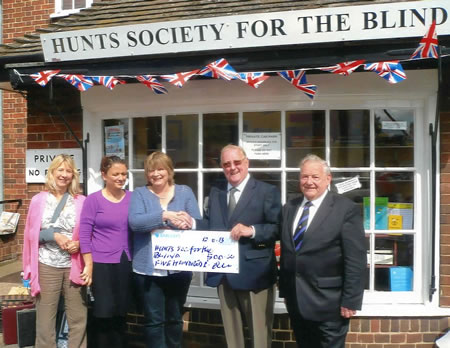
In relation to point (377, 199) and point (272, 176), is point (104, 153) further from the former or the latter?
point (377, 199)

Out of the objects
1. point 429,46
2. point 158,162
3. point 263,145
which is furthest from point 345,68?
point 158,162

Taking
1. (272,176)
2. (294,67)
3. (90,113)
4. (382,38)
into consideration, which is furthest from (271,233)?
(90,113)

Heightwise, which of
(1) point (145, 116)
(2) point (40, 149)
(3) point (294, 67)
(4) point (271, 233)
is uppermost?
Result: (3) point (294, 67)

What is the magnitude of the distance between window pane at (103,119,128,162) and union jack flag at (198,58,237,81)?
1264 mm

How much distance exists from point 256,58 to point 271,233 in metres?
1.43

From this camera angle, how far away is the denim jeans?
3.23 metres

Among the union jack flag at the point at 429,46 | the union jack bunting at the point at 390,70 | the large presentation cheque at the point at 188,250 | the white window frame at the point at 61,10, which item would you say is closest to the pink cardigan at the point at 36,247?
the large presentation cheque at the point at 188,250

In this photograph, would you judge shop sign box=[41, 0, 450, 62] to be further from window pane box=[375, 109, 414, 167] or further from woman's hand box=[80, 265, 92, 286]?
woman's hand box=[80, 265, 92, 286]

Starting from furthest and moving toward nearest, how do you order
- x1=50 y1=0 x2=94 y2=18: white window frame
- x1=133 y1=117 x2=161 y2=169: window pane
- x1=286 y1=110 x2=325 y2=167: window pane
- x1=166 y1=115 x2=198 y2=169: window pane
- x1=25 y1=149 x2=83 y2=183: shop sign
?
1. x1=50 y1=0 x2=94 y2=18: white window frame
2. x1=25 y1=149 x2=83 y2=183: shop sign
3. x1=133 y1=117 x2=161 y2=169: window pane
4. x1=166 y1=115 x2=198 y2=169: window pane
5. x1=286 y1=110 x2=325 y2=167: window pane

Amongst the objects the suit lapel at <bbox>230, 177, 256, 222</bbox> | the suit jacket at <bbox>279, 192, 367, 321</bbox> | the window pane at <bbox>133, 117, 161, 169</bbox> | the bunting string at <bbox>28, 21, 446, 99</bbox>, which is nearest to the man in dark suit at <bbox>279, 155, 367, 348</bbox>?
the suit jacket at <bbox>279, 192, 367, 321</bbox>

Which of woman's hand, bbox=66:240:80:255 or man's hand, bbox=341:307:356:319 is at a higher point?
woman's hand, bbox=66:240:80:255

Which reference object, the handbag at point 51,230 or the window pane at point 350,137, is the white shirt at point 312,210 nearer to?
the window pane at point 350,137

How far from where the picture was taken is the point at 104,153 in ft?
14.6

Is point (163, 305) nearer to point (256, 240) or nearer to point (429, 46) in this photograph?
point (256, 240)
